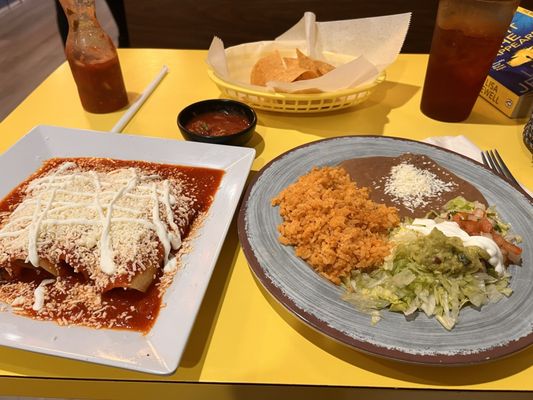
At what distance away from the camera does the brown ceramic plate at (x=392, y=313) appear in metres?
0.86

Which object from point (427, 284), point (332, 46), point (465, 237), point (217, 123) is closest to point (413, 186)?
point (465, 237)

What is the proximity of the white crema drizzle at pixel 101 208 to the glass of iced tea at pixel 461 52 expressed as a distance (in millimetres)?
1168

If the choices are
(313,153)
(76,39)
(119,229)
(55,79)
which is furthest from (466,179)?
(55,79)

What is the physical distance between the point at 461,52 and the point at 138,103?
1326 mm

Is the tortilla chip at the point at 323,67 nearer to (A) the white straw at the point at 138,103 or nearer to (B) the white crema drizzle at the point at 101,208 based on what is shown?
(A) the white straw at the point at 138,103

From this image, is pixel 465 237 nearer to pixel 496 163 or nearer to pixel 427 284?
pixel 427 284

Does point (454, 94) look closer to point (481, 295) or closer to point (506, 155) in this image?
point (506, 155)

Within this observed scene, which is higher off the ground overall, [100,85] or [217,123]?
[100,85]

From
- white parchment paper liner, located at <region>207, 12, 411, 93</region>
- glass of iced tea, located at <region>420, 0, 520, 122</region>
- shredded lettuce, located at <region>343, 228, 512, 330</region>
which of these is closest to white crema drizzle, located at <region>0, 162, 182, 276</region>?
shredded lettuce, located at <region>343, 228, 512, 330</region>

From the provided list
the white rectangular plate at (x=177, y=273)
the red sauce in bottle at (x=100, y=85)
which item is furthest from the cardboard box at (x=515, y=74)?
the red sauce in bottle at (x=100, y=85)

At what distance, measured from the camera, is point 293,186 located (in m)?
1.24

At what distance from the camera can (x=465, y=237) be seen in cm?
104

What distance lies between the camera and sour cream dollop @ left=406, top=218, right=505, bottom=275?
1.01 meters

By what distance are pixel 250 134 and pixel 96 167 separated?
1.79 feet
